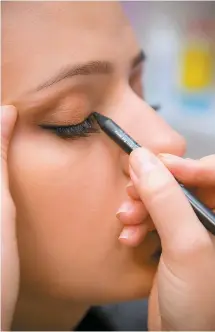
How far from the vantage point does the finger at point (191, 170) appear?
21.4 inches

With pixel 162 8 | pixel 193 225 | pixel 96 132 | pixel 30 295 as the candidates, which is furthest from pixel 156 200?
pixel 162 8

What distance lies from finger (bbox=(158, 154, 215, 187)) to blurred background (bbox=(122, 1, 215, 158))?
157 millimetres

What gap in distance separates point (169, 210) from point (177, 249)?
45 mm

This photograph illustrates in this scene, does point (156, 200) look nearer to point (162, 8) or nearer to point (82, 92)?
point (82, 92)

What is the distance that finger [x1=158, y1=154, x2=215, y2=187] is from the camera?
0.54 metres

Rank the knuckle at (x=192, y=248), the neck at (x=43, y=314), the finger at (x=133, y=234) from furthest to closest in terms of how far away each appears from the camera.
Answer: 1. the neck at (x=43, y=314)
2. the finger at (x=133, y=234)
3. the knuckle at (x=192, y=248)

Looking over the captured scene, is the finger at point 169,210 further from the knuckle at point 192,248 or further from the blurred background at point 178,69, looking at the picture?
the blurred background at point 178,69

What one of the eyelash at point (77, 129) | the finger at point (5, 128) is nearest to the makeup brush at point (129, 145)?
the eyelash at point (77, 129)

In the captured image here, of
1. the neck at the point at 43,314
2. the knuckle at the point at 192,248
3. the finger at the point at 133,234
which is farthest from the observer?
the neck at the point at 43,314

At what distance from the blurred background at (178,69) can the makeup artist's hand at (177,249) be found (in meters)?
0.23

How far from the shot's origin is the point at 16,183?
0.60 metres

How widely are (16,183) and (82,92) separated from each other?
6.1 inches

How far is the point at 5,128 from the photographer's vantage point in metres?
0.57

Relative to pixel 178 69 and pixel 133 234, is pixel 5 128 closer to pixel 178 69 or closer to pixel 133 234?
pixel 133 234
